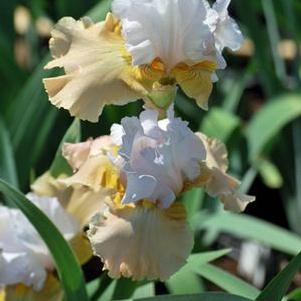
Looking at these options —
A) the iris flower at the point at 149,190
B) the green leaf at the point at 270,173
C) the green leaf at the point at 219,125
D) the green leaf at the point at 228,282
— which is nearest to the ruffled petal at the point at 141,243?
the iris flower at the point at 149,190

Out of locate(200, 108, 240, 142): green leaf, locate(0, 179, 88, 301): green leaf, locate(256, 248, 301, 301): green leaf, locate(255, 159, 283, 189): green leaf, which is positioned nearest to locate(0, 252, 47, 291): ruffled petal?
locate(0, 179, 88, 301): green leaf

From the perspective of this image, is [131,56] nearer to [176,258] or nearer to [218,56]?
[218,56]

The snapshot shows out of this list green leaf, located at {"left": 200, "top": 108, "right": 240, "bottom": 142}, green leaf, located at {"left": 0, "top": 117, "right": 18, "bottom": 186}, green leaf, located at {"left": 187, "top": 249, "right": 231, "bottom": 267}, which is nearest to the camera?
green leaf, located at {"left": 187, "top": 249, "right": 231, "bottom": 267}

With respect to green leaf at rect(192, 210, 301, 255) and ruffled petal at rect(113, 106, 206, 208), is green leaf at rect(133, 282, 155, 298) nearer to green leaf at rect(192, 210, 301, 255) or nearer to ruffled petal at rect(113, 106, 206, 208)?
ruffled petal at rect(113, 106, 206, 208)

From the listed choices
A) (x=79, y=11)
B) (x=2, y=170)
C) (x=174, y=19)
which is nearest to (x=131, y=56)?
(x=174, y=19)

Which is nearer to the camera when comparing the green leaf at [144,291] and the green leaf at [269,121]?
the green leaf at [144,291]

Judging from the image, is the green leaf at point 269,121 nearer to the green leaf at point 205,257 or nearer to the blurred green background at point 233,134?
the blurred green background at point 233,134

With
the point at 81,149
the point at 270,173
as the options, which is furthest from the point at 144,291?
the point at 270,173
